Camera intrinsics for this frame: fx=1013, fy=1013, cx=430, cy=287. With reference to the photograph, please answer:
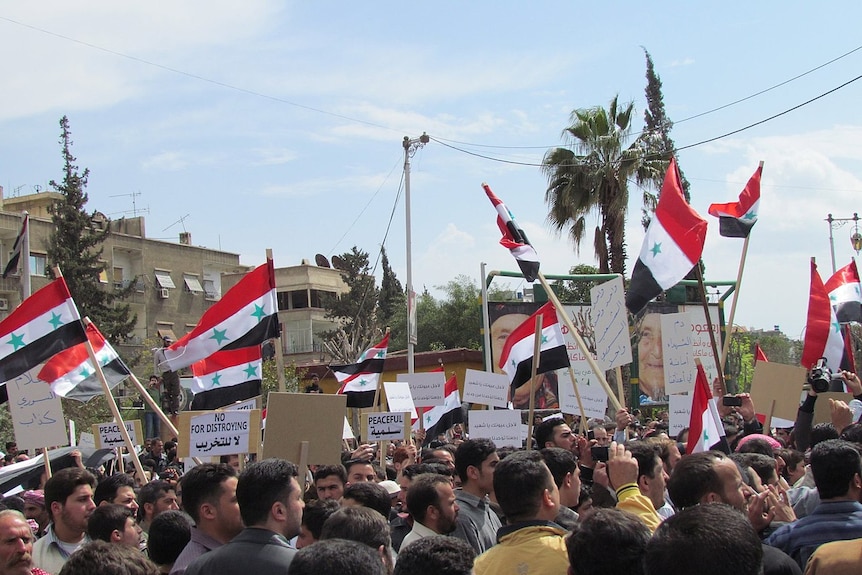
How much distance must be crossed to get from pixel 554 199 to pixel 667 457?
24.8 m

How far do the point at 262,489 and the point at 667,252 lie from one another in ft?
24.1

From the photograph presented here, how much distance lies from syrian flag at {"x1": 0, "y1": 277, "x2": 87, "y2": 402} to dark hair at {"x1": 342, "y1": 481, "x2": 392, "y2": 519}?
528 centimetres

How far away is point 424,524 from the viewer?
549cm

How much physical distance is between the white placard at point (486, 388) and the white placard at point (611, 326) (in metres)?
1.38

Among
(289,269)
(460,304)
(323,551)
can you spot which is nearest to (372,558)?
(323,551)

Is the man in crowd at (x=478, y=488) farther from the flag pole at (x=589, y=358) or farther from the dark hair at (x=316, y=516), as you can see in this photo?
the flag pole at (x=589, y=358)

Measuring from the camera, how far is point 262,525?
4.23m

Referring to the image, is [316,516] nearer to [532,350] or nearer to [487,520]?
[487,520]

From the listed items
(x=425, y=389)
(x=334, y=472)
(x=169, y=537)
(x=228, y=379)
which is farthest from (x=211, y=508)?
(x=425, y=389)

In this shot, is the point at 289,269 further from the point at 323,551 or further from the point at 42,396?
the point at 323,551

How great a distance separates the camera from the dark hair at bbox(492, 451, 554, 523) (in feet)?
14.5

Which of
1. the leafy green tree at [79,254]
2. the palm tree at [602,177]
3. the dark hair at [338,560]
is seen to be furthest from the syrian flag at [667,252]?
the leafy green tree at [79,254]

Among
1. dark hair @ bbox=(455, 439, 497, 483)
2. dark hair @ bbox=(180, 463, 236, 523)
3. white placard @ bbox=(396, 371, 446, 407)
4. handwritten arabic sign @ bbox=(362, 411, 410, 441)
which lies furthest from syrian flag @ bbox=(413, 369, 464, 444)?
dark hair @ bbox=(180, 463, 236, 523)

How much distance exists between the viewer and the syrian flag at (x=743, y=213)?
37.4 ft
